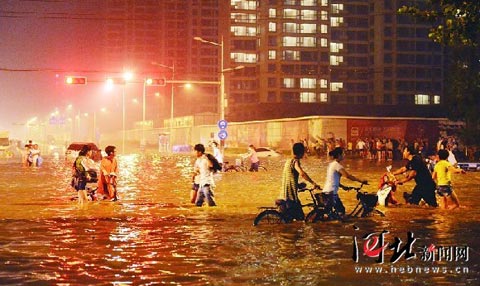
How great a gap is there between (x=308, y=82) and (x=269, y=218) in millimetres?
Answer: 115246

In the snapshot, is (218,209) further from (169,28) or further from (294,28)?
(169,28)

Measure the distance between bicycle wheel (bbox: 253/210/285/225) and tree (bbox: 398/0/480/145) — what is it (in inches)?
210

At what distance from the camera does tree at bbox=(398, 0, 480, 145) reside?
15.3 metres

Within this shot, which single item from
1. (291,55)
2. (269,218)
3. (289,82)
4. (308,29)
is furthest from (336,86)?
(269,218)

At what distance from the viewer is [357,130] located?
59.4 meters

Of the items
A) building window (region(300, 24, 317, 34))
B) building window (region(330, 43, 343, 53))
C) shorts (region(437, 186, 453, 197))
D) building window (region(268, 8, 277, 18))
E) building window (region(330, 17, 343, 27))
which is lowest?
shorts (region(437, 186, 453, 197))

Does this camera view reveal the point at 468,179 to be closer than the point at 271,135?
Yes

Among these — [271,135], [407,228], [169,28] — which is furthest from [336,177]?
[169,28]

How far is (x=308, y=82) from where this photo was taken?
12838 centimetres

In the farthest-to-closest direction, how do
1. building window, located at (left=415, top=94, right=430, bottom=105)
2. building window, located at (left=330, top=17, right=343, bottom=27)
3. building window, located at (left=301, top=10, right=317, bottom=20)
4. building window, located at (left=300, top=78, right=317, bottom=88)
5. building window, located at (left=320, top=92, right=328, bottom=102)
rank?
1. building window, located at (left=330, top=17, right=343, bottom=27)
2. building window, located at (left=415, top=94, right=430, bottom=105)
3. building window, located at (left=320, top=92, right=328, bottom=102)
4. building window, located at (left=301, top=10, right=317, bottom=20)
5. building window, located at (left=300, top=78, right=317, bottom=88)

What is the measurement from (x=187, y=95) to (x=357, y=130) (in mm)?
117275

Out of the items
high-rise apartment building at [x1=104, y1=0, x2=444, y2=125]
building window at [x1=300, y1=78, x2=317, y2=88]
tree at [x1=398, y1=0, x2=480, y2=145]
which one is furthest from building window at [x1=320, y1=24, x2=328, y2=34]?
tree at [x1=398, y1=0, x2=480, y2=145]

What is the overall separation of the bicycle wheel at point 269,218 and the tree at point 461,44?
5.34 metres

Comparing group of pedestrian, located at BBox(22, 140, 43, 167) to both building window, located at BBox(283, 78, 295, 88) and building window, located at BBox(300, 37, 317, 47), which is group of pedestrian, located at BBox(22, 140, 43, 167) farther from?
building window, located at BBox(300, 37, 317, 47)
